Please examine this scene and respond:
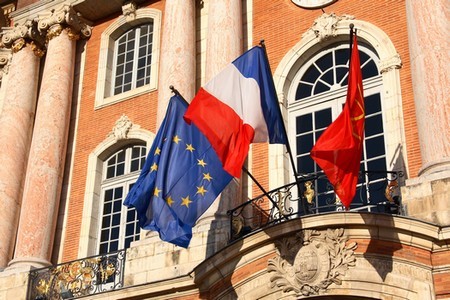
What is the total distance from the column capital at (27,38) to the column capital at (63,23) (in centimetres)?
23

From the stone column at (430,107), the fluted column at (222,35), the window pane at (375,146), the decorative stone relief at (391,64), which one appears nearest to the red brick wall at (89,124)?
the fluted column at (222,35)

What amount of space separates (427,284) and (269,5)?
807 cm

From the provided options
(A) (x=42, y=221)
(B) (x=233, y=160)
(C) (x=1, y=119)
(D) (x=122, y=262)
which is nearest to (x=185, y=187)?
(B) (x=233, y=160)

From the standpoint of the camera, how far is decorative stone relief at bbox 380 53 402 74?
50.7 feet

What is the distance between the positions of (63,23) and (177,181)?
7926mm

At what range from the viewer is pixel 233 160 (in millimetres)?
12898

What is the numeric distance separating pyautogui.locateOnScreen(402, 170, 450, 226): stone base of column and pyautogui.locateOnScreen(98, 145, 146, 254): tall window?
663 centimetres

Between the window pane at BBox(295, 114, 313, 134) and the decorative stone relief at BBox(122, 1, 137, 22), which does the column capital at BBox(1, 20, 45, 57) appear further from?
the window pane at BBox(295, 114, 313, 134)

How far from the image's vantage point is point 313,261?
12602 mm

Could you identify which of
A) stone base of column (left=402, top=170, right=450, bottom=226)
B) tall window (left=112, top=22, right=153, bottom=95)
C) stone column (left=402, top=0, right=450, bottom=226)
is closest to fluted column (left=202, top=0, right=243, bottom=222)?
tall window (left=112, top=22, right=153, bottom=95)

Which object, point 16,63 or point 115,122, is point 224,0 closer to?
point 115,122

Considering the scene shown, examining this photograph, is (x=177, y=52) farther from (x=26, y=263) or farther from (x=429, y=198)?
(x=429, y=198)

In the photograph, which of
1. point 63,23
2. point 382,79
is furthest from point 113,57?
point 382,79

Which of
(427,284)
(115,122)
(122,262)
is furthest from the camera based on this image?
(115,122)
